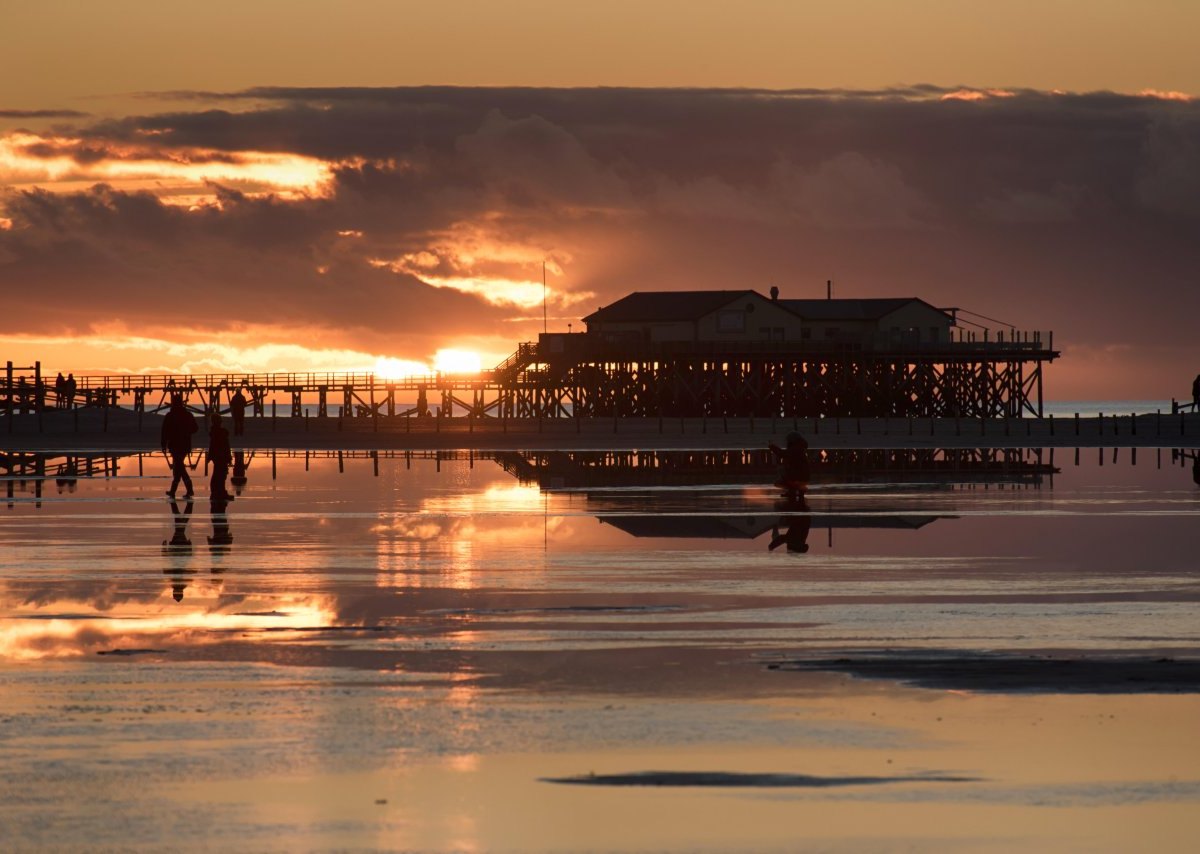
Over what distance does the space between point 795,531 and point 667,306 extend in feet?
291

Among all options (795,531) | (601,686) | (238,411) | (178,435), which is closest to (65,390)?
(238,411)

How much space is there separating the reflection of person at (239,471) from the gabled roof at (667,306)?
58.3 m

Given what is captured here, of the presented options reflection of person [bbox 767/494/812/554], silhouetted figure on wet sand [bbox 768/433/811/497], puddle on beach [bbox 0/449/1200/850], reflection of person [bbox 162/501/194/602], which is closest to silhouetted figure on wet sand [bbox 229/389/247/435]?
silhouetted figure on wet sand [bbox 768/433/811/497]

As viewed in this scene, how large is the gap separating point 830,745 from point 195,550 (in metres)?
12.2

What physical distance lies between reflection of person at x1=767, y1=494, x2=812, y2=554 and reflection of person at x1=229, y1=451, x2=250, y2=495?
10760 millimetres

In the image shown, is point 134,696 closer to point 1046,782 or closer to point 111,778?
point 111,778

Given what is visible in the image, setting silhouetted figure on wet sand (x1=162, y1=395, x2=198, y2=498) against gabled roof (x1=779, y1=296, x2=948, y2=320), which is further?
gabled roof (x1=779, y1=296, x2=948, y2=320)

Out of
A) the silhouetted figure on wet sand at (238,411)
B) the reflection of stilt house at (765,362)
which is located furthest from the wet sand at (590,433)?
the reflection of stilt house at (765,362)

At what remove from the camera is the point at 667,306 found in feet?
364

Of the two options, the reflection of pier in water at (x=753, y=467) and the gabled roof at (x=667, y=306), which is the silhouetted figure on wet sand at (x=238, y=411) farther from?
the gabled roof at (x=667, y=306)

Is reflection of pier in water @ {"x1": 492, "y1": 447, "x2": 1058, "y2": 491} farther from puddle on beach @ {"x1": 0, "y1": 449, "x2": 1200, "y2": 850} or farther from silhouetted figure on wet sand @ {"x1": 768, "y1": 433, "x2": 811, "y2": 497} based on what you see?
puddle on beach @ {"x1": 0, "y1": 449, "x2": 1200, "y2": 850}

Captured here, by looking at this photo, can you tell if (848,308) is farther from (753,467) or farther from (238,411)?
(753,467)

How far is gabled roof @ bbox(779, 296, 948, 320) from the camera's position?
110375 millimetres

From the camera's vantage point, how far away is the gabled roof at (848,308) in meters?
110
